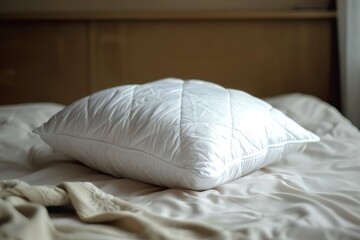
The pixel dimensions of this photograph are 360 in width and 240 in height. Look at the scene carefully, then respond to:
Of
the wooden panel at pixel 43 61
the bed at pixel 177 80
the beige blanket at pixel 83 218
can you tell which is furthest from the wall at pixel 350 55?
the beige blanket at pixel 83 218

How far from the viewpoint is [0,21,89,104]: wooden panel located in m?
2.01

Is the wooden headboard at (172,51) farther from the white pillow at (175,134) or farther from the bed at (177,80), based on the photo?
the white pillow at (175,134)

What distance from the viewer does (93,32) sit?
78.5 inches

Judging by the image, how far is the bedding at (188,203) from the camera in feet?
2.46

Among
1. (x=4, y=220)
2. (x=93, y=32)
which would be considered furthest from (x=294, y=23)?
(x=4, y=220)

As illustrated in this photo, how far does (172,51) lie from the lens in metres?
2.00

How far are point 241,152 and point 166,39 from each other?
1.07 m

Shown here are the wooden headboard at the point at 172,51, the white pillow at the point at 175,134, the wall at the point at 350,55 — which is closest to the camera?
the white pillow at the point at 175,134

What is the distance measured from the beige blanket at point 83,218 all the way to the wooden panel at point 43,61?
47.0 inches

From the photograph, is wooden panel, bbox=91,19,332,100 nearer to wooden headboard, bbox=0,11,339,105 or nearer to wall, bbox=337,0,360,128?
wooden headboard, bbox=0,11,339,105

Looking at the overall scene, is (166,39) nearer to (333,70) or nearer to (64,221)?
(333,70)

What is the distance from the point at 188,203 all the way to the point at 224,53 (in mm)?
1177

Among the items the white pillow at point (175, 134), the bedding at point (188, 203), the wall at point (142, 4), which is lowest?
the bedding at point (188, 203)

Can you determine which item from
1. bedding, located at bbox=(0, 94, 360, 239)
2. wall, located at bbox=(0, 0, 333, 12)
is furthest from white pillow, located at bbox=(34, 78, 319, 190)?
wall, located at bbox=(0, 0, 333, 12)
